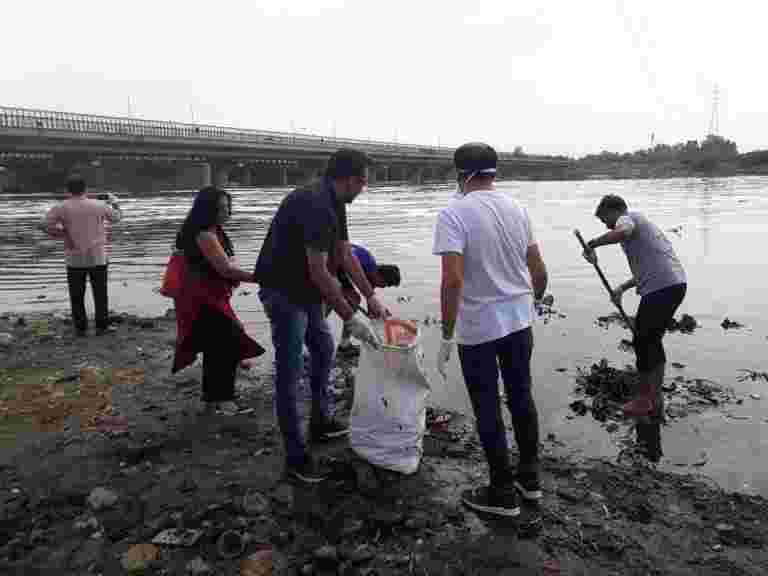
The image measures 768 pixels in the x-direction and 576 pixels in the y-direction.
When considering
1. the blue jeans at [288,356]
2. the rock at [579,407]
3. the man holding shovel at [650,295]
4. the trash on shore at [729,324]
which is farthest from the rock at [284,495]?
the trash on shore at [729,324]

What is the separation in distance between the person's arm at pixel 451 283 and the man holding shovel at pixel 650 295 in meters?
2.77

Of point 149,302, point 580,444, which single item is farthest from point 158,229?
point 580,444

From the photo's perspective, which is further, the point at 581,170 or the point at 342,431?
the point at 581,170

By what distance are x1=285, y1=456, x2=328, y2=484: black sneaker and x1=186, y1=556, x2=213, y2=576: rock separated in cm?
92

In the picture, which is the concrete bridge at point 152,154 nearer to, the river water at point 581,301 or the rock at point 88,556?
the river water at point 581,301

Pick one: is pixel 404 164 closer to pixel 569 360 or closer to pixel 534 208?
pixel 534 208

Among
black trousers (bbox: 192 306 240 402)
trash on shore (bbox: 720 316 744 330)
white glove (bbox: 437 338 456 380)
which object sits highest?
white glove (bbox: 437 338 456 380)

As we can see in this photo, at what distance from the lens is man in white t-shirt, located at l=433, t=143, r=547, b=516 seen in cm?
356

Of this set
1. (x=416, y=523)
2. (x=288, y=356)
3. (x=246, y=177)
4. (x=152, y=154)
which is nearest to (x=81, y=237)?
(x=288, y=356)

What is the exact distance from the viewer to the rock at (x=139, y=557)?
3.30 meters

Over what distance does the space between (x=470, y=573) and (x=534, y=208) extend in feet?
107

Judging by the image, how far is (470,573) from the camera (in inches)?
127

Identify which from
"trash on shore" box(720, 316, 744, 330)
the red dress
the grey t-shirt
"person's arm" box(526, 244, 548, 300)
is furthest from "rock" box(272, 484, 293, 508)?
"trash on shore" box(720, 316, 744, 330)

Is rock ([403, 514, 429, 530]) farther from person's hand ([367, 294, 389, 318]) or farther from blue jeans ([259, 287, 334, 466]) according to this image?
person's hand ([367, 294, 389, 318])
